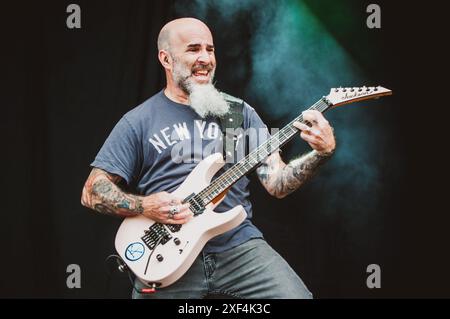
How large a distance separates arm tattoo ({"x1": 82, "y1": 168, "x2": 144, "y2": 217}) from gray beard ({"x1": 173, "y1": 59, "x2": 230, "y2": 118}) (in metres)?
0.56

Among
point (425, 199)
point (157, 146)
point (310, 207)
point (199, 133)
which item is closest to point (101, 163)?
point (157, 146)

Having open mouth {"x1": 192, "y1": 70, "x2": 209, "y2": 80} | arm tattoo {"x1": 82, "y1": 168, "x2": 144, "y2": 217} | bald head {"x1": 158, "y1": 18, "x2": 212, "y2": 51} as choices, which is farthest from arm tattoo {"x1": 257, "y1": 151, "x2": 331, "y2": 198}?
bald head {"x1": 158, "y1": 18, "x2": 212, "y2": 51}

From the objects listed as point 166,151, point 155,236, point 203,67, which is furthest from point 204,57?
point 155,236

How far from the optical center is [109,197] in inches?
111

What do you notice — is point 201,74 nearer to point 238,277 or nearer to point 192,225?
point 192,225

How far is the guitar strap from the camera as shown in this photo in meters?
3.02

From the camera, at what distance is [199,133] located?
9.82 ft

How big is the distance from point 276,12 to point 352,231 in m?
1.41

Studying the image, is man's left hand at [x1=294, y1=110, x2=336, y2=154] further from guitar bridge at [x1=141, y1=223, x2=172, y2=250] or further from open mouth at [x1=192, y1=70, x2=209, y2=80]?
guitar bridge at [x1=141, y1=223, x2=172, y2=250]

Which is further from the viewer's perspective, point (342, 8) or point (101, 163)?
Result: point (342, 8)

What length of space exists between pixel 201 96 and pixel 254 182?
2.49 ft
